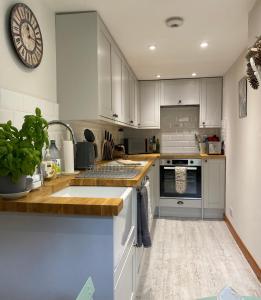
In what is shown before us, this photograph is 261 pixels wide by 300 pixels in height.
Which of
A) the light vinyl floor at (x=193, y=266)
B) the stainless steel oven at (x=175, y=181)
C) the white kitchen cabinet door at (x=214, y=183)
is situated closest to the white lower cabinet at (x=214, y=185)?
the white kitchen cabinet door at (x=214, y=183)

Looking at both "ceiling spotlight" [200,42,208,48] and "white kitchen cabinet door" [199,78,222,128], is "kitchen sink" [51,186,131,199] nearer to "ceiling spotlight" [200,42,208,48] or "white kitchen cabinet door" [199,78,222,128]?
"ceiling spotlight" [200,42,208,48]

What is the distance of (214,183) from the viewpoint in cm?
401

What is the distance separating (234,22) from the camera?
2229mm

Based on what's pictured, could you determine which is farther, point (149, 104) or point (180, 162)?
point (149, 104)

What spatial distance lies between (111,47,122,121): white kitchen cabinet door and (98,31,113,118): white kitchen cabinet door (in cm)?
13

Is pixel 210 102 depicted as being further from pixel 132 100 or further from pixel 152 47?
pixel 152 47

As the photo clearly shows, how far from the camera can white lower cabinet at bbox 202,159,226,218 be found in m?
3.98

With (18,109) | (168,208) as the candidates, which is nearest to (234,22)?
(18,109)

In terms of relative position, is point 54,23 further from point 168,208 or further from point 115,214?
point 168,208

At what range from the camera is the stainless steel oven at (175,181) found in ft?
13.2

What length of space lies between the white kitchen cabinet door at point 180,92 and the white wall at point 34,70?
8.62ft

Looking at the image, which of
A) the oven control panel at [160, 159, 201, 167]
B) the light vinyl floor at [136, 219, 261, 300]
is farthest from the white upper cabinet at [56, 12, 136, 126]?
the oven control panel at [160, 159, 201, 167]

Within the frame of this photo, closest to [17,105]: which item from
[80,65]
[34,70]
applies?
[34,70]

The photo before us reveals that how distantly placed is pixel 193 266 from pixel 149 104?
273cm
